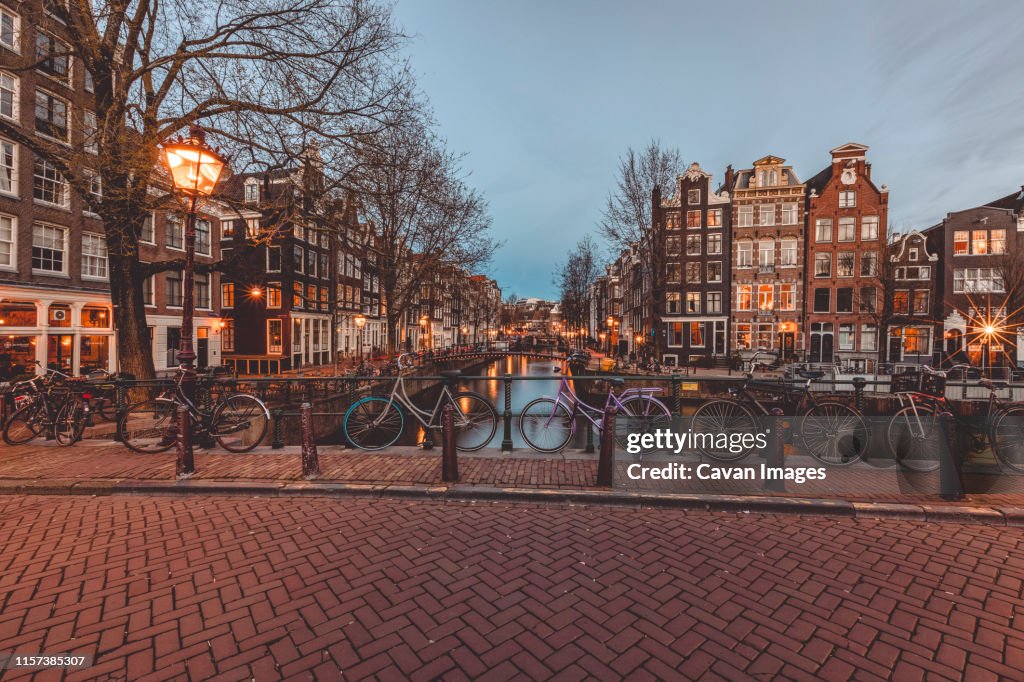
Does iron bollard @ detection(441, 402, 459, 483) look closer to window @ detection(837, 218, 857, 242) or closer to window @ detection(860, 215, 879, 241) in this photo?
window @ detection(837, 218, 857, 242)

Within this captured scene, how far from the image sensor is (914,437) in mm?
6512

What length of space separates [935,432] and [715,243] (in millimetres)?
32458

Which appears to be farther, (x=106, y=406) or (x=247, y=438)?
(x=106, y=406)

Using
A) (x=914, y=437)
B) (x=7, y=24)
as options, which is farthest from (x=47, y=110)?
(x=914, y=437)

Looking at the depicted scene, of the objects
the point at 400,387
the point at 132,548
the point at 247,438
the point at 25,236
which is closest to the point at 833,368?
the point at 400,387

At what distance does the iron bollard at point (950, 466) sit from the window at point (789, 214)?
35.5 m

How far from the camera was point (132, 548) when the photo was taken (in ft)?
12.8

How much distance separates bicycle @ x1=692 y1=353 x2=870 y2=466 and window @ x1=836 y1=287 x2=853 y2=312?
34009 millimetres

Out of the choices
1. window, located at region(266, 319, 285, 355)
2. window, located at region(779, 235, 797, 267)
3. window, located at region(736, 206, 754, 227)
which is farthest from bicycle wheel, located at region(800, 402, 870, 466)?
window, located at region(779, 235, 797, 267)

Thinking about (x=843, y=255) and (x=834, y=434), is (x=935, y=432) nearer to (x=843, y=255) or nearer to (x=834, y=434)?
(x=834, y=434)

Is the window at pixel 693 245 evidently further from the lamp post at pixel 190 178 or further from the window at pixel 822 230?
the lamp post at pixel 190 178

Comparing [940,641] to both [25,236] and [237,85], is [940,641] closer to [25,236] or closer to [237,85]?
[237,85]

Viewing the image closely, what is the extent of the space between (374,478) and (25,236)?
20689mm

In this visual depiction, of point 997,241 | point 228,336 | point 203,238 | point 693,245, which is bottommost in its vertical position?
point 228,336
